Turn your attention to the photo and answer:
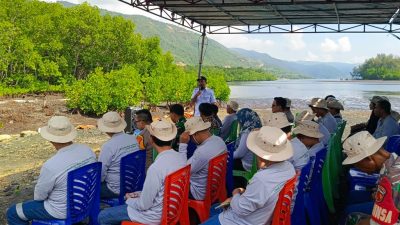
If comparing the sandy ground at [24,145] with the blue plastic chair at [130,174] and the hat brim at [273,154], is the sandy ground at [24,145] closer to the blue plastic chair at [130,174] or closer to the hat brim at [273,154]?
the blue plastic chair at [130,174]

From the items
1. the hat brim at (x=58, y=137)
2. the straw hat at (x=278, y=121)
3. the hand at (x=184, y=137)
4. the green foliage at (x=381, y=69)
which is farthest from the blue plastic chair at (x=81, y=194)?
the green foliage at (x=381, y=69)

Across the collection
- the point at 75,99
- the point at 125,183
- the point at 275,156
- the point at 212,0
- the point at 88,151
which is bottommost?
the point at 75,99

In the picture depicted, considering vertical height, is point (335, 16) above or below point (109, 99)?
above

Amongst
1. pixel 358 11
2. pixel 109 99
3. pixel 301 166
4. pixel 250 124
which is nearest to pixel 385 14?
pixel 358 11

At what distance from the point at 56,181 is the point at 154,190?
2.73 feet

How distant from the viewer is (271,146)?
275 centimetres

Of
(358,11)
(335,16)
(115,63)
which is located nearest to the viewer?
(358,11)

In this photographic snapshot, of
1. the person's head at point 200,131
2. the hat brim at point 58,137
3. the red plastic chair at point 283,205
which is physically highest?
the person's head at point 200,131

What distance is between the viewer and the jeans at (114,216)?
3215 mm

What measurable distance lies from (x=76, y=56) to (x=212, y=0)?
32827mm

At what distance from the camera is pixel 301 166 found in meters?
3.57

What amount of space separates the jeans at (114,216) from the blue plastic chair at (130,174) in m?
0.59

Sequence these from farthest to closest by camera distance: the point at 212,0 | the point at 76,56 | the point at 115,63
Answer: the point at 115,63
the point at 76,56
the point at 212,0

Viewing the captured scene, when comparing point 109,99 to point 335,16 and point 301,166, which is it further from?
point 301,166
